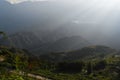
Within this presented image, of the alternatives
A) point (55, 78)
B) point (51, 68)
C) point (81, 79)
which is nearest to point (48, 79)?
point (55, 78)

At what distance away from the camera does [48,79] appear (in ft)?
274

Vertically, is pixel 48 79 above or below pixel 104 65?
below

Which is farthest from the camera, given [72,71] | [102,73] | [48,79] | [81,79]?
[72,71]

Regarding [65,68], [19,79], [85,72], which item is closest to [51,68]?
[65,68]

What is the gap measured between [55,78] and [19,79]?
240 ft

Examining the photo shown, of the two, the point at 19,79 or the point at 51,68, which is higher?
the point at 51,68

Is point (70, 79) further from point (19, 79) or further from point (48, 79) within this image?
point (19, 79)

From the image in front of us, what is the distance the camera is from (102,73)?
365 feet

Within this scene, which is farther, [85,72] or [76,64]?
[76,64]

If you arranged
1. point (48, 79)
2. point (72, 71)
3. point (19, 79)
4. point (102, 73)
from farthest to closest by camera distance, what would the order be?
point (72, 71) < point (102, 73) < point (48, 79) < point (19, 79)

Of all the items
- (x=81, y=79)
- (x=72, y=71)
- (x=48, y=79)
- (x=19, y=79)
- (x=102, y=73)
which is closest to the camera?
(x=19, y=79)

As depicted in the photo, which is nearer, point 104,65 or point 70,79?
point 70,79

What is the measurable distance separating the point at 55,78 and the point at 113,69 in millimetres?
35530

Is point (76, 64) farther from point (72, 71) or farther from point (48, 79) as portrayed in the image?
point (48, 79)
